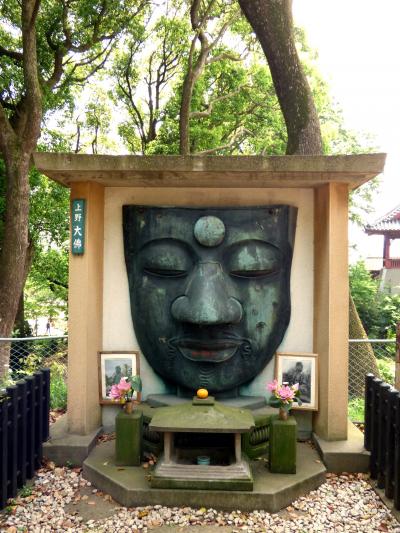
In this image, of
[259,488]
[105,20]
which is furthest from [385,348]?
[105,20]

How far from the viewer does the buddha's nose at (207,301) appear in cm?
425

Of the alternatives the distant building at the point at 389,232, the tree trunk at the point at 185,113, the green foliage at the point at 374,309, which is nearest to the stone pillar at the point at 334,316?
the tree trunk at the point at 185,113

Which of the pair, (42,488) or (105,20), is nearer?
(42,488)

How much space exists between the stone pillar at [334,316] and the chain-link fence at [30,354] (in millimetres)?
3763

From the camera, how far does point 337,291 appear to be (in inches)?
175

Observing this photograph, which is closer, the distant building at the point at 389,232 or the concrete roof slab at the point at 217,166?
the concrete roof slab at the point at 217,166

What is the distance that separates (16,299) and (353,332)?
21.6ft

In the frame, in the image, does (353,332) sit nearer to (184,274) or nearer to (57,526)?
(184,274)

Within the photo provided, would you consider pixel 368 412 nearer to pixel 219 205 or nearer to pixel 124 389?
pixel 124 389

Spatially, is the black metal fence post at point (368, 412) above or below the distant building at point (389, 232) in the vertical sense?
below

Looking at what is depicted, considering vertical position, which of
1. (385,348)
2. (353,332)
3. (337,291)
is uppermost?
(337,291)

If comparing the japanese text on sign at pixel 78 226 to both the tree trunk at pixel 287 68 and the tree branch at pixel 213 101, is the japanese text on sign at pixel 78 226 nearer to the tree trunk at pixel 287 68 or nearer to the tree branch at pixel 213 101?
the tree trunk at pixel 287 68

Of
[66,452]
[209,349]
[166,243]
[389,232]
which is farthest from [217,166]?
[389,232]

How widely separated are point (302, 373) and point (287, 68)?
212 inches
